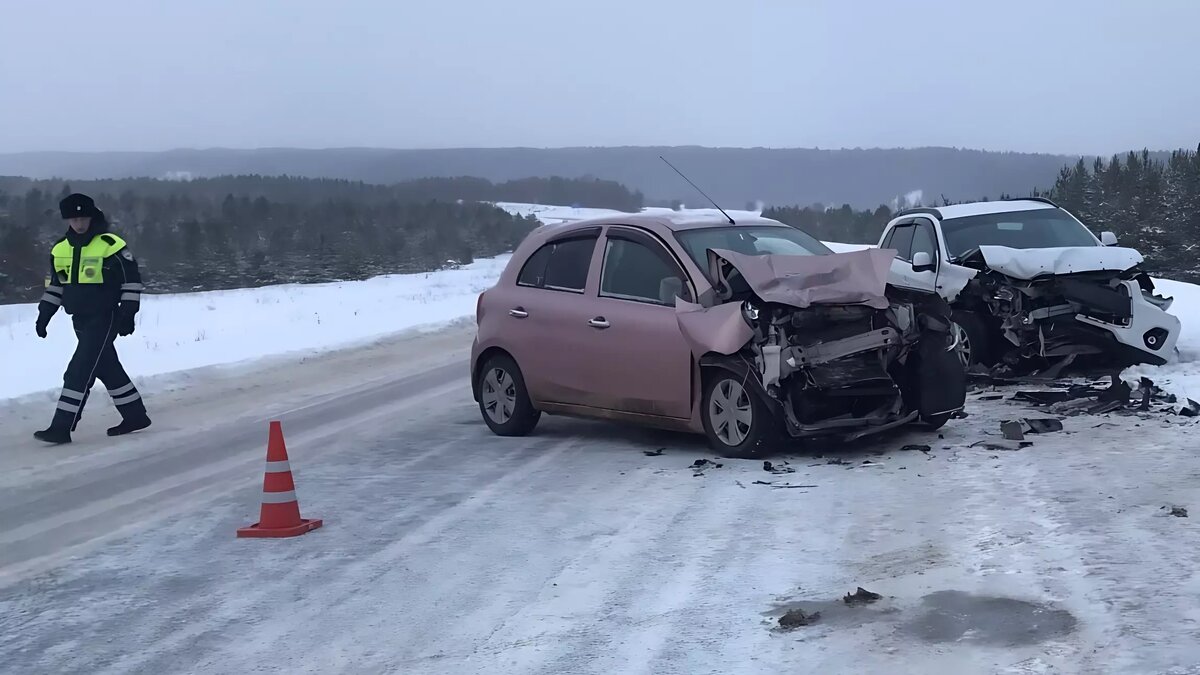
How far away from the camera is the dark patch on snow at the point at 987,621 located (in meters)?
5.02

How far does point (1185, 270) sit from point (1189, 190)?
14.0 ft

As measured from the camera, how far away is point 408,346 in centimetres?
2044

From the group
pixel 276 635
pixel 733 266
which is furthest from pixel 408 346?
pixel 276 635

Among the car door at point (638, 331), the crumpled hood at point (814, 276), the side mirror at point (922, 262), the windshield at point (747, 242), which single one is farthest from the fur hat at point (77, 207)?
the side mirror at point (922, 262)

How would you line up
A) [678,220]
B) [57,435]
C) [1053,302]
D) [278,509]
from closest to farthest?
1. [278,509]
2. [678,220]
3. [57,435]
4. [1053,302]

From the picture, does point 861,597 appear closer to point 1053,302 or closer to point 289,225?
point 1053,302

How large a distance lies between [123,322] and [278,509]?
4.80 meters

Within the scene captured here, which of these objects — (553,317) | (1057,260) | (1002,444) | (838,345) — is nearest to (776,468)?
(838,345)

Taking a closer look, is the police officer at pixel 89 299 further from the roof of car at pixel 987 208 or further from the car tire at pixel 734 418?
the roof of car at pixel 987 208

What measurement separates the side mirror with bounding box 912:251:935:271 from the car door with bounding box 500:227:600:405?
13.4 ft

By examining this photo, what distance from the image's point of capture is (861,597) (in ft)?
18.6

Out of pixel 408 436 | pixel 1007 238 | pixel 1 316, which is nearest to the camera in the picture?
pixel 408 436

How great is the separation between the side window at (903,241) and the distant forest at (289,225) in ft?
144

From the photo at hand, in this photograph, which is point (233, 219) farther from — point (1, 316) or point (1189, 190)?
point (1189, 190)
